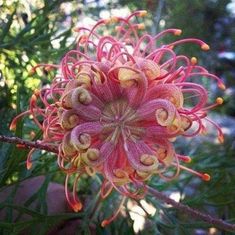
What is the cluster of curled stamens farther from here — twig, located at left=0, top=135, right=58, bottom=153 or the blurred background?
the blurred background

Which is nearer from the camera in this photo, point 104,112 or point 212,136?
point 104,112

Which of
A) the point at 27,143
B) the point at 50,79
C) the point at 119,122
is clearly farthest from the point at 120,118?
the point at 50,79

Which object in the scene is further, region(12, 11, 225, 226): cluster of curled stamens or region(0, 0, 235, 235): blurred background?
region(0, 0, 235, 235): blurred background

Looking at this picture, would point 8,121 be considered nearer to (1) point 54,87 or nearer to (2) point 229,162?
(1) point 54,87

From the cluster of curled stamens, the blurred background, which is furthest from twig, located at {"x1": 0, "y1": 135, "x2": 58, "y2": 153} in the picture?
the blurred background

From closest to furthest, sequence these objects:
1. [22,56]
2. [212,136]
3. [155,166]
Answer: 1. [155,166]
2. [22,56]
3. [212,136]

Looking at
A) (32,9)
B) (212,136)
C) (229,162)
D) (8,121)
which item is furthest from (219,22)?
(212,136)
